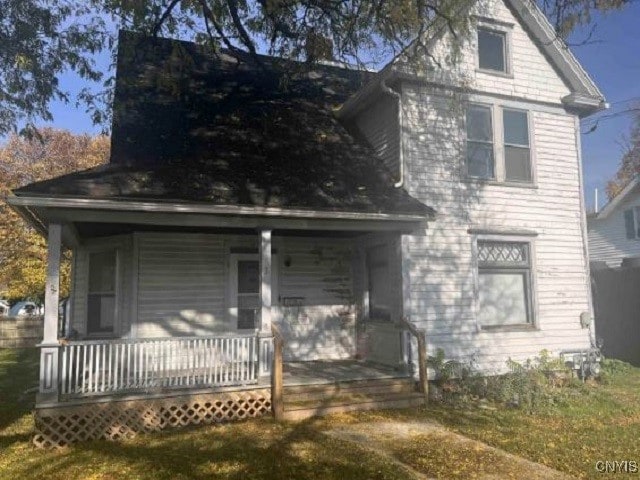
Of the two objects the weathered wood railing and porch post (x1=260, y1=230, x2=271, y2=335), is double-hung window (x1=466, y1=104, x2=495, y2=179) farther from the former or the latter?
the weathered wood railing

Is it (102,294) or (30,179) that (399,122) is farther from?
(30,179)

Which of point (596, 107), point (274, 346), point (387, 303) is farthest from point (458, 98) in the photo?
point (274, 346)

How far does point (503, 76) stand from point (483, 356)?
582cm

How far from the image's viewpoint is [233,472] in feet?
18.5

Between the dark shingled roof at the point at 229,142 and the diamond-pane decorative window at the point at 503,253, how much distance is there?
2.12 meters

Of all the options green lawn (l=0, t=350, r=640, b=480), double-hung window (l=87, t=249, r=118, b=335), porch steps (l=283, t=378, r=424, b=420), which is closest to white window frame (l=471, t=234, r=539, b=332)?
green lawn (l=0, t=350, r=640, b=480)

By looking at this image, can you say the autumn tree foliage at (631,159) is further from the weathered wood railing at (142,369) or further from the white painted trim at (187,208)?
the weathered wood railing at (142,369)

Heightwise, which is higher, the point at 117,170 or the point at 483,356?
the point at 117,170

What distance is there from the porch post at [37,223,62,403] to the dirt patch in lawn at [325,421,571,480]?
12.4 ft

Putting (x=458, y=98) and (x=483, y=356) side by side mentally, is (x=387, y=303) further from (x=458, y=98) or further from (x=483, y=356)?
(x=458, y=98)

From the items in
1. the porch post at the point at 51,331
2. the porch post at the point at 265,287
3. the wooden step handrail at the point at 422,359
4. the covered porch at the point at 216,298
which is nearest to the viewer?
the porch post at the point at 51,331

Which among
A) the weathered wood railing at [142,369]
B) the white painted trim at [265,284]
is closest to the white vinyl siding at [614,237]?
the white painted trim at [265,284]

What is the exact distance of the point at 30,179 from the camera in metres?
26.3

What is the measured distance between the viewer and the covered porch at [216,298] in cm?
752
